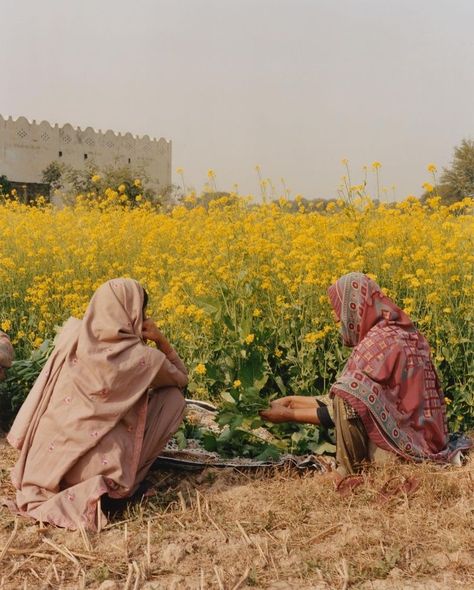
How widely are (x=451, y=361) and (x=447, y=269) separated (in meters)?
0.56

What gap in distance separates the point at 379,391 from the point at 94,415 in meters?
1.24

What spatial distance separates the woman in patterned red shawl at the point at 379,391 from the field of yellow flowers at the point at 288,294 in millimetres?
632

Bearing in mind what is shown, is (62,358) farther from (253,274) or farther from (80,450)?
(253,274)

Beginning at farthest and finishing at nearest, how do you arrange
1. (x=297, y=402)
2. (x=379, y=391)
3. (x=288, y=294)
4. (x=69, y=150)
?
(x=69, y=150)
(x=288, y=294)
(x=297, y=402)
(x=379, y=391)

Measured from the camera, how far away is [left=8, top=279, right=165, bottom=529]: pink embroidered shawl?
344 cm

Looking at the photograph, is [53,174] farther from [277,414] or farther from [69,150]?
[277,414]

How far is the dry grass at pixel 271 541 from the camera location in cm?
287

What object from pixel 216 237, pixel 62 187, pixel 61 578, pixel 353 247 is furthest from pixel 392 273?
pixel 62 187

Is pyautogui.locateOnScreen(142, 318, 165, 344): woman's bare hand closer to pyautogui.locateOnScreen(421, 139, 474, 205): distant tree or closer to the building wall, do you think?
pyautogui.locateOnScreen(421, 139, 474, 205): distant tree

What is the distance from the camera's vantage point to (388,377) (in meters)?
3.62

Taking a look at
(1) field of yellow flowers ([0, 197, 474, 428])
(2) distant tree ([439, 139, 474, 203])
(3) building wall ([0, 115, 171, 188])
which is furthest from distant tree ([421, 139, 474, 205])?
(1) field of yellow flowers ([0, 197, 474, 428])

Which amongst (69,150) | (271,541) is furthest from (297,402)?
(69,150)

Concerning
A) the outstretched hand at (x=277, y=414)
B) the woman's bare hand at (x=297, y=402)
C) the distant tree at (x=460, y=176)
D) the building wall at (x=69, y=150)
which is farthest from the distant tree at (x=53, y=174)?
the outstretched hand at (x=277, y=414)

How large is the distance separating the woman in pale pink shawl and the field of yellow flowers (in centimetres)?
78
